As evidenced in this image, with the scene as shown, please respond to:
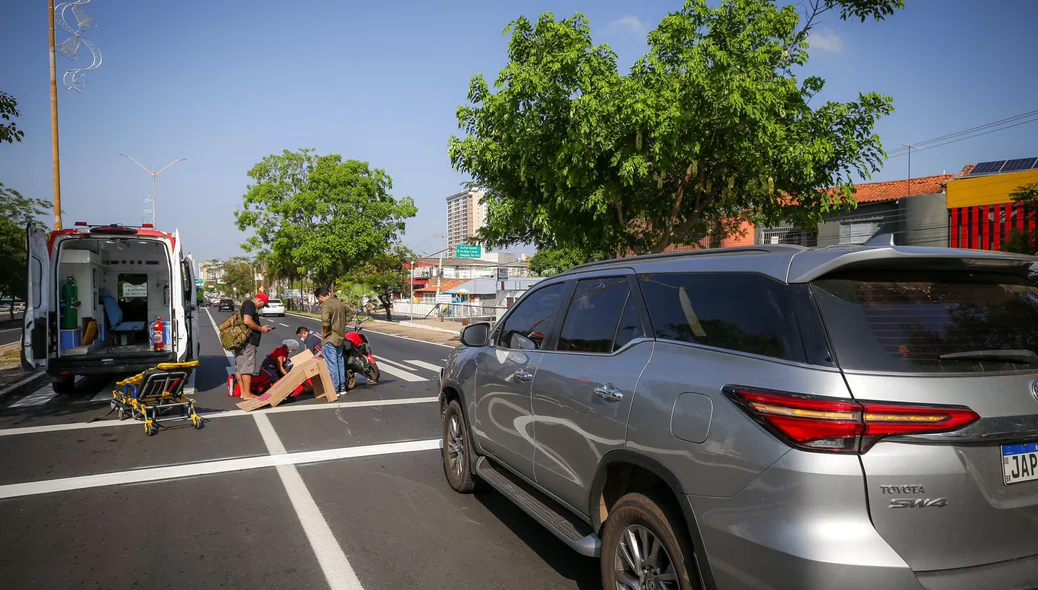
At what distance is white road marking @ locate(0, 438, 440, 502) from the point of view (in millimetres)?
5898

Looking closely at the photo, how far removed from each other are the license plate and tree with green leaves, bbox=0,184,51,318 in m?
50.9

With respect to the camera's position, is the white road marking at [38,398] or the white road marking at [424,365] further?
the white road marking at [424,365]

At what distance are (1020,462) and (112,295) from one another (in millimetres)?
16208

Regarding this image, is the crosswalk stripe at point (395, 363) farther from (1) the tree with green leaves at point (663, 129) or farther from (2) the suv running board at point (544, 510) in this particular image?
(2) the suv running board at point (544, 510)

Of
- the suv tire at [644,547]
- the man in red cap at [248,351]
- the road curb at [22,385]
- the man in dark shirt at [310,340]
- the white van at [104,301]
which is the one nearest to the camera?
the suv tire at [644,547]

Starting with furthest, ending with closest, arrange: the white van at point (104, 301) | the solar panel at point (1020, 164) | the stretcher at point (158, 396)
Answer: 1. the solar panel at point (1020, 164)
2. the white van at point (104, 301)
3. the stretcher at point (158, 396)

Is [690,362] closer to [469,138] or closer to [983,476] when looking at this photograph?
[983,476]

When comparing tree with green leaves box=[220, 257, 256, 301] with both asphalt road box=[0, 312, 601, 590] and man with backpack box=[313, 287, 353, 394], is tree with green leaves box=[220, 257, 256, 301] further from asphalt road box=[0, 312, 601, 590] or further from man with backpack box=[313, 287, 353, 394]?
asphalt road box=[0, 312, 601, 590]

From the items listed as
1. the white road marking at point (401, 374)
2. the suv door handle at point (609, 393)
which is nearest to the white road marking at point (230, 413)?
the white road marking at point (401, 374)

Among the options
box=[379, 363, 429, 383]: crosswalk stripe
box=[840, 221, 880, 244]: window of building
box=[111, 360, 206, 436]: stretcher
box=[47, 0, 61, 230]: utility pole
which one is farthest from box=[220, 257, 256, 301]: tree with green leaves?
box=[111, 360, 206, 436]: stretcher

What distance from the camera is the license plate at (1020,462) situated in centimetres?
231

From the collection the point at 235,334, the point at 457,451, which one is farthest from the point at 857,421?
the point at 235,334

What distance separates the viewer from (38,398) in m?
11.2

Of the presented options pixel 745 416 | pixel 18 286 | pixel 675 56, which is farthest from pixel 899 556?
pixel 18 286
